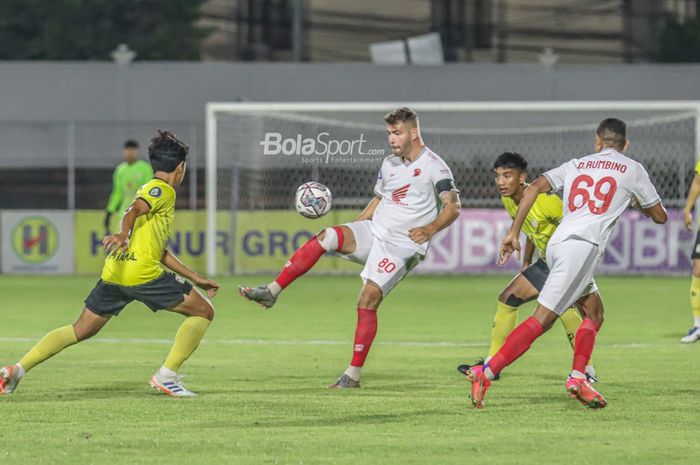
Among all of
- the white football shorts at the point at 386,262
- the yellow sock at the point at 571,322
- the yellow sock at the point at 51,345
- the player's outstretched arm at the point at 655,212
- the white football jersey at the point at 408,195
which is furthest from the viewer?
the yellow sock at the point at 571,322

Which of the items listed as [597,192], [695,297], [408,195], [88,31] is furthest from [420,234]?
[88,31]

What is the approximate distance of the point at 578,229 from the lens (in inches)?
384

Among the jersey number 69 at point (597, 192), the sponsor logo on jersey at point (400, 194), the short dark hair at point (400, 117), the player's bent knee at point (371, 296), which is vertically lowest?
the player's bent knee at point (371, 296)

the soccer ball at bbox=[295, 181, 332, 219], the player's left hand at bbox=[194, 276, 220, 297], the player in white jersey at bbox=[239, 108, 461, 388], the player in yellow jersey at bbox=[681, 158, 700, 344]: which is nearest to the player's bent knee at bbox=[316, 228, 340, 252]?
the player in white jersey at bbox=[239, 108, 461, 388]

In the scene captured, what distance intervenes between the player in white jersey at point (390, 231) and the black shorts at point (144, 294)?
80cm

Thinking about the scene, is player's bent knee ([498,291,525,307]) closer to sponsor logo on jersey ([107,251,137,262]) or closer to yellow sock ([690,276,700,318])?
sponsor logo on jersey ([107,251,137,262])

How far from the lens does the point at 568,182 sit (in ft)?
32.4

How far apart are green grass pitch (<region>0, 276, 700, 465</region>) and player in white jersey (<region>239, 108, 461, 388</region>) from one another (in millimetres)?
484

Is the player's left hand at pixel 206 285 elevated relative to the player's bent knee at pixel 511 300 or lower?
elevated

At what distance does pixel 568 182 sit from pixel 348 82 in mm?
23452

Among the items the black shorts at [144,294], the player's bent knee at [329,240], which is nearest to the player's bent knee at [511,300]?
the player's bent knee at [329,240]

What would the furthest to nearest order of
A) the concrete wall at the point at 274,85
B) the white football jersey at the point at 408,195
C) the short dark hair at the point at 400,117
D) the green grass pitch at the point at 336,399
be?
the concrete wall at the point at 274,85
the white football jersey at the point at 408,195
the short dark hair at the point at 400,117
the green grass pitch at the point at 336,399

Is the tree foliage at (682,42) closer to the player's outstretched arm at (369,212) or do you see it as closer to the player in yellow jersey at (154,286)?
the player's outstretched arm at (369,212)

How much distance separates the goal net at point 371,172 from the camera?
2491 centimetres
